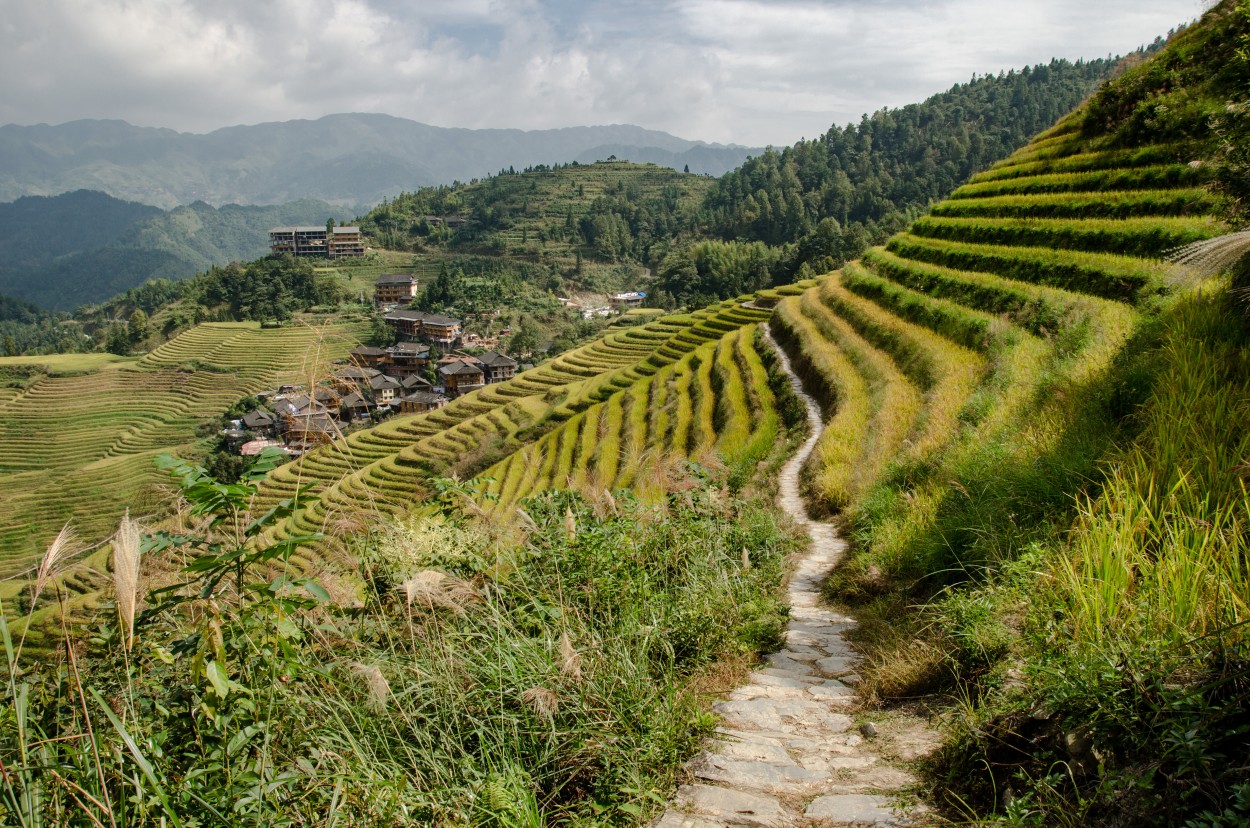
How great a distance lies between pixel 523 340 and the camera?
8631 cm

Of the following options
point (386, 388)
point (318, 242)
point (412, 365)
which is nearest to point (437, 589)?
point (386, 388)

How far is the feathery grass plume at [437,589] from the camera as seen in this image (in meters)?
2.91

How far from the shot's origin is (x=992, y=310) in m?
16.2

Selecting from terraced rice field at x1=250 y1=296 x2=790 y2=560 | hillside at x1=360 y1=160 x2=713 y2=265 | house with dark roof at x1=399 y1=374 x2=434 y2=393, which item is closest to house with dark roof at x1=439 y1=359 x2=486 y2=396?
house with dark roof at x1=399 y1=374 x2=434 y2=393

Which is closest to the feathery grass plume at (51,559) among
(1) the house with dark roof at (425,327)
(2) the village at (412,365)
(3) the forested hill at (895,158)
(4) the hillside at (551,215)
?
(2) the village at (412,365)

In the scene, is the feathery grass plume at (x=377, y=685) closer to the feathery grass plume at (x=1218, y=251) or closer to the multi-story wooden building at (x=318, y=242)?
the feathery grass plume at (x=1218, y=251)

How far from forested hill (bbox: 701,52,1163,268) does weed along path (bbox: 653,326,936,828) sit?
9722 cm

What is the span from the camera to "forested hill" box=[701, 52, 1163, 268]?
107688 mm

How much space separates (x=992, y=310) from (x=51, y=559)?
58.3 feet

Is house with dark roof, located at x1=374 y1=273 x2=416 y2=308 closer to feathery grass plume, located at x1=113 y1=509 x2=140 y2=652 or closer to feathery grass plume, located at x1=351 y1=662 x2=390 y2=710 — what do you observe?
feathery grass plume, located at x1=351 y1=662 x2=390 y2=710

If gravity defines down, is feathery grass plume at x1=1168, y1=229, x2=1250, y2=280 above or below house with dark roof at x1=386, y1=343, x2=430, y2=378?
above

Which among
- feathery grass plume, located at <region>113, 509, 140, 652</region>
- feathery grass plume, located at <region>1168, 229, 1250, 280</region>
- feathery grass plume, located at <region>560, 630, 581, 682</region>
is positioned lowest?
feathery grass plume, located at <region>560, 630, 581, 682</region>

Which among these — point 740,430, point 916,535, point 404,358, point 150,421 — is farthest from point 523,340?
point 916,535

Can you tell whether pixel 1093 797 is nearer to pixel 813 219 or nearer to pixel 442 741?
pixel 442 741
